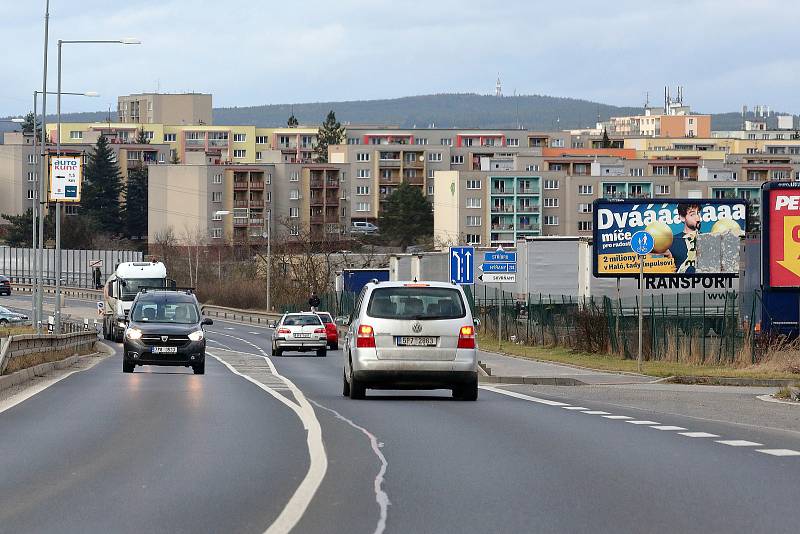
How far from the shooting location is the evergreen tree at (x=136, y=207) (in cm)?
17500

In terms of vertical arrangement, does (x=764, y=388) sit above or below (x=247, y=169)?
below

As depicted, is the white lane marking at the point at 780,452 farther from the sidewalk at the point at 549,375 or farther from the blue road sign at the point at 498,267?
the blue road sign at the point at 498,267

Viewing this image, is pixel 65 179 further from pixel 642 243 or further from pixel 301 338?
pixel 642 243

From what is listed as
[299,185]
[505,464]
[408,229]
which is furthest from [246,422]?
[299,185]

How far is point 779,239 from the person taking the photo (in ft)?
140

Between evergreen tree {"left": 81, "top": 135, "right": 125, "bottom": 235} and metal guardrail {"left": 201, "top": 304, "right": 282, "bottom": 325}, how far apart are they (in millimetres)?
53031

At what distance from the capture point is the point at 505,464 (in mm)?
13023

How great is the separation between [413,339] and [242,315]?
91.8 metres

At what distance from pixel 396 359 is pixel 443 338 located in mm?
748

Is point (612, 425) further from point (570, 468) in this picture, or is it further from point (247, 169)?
point (247, 169)

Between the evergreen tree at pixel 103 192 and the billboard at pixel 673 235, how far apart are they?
119212mm

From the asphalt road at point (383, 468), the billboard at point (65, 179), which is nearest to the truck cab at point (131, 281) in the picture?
the billboard at point (65, 179)

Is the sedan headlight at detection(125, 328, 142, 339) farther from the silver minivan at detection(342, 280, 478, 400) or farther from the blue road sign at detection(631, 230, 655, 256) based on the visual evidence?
the silver minivan at detection(342, 280, 478, 400)

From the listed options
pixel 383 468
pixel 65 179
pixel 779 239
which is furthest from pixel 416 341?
pixel 65 179
